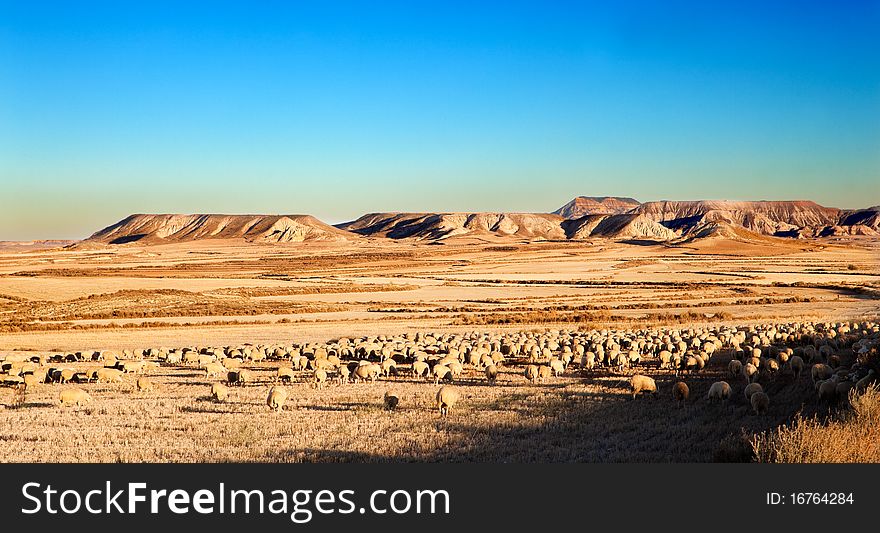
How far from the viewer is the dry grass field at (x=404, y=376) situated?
13.1 m

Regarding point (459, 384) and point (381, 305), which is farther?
point (381, 305)

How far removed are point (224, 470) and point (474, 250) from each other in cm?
15420

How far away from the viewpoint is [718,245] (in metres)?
159

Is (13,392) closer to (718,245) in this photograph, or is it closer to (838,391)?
(838,391)

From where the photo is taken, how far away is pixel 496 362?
25750mm

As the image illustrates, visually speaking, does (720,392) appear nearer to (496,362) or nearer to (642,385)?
(642,385)

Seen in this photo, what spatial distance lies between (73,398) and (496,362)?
13861 millimetres

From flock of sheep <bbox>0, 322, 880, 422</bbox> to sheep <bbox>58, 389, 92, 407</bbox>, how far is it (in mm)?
26

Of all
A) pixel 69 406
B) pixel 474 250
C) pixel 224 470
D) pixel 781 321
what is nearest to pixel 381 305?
pixel 781 321

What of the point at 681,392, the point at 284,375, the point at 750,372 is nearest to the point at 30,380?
the point at 284,375

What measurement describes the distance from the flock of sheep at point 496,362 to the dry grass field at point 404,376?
0.43m

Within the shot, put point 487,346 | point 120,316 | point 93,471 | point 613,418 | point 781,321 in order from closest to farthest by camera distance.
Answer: point 93,471 < point 613,418 < point 487,346 < point 781,321 < point 120,316

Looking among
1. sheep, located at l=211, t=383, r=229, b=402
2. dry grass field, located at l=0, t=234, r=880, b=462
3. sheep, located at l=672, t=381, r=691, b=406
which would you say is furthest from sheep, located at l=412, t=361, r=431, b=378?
sheep, located at l=672, t=381, r=691, b=406

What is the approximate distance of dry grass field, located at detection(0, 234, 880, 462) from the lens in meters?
13.1
